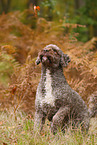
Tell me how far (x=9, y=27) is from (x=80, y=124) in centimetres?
522

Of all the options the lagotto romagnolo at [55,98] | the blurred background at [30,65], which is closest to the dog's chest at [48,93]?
the lagotto romagnolo at [55,98]

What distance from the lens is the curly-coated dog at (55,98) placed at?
334 cm

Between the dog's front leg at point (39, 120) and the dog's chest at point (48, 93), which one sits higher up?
the dog's chest at point (48, 93)

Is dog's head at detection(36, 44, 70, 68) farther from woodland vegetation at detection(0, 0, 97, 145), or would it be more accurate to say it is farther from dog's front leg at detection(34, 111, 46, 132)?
dog's front leg at detection(34, 111, 46, 132)

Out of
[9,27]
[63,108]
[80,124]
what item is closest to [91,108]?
[80,124]

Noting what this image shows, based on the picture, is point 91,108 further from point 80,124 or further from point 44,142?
point 44,142

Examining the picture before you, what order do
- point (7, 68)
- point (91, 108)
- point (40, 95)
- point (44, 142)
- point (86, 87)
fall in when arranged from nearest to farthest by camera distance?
point (44, 142) < point (40, 95) < point (91, 108) < point (86, 87) < point (7, 68)

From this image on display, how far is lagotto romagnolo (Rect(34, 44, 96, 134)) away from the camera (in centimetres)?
334

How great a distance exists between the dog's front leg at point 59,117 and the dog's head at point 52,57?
69 centimetres

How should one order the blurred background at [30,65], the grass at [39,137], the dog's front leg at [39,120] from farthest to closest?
the blurred background at [30,65] < the dog's front leg at [39,120] < the grass at [39,137]

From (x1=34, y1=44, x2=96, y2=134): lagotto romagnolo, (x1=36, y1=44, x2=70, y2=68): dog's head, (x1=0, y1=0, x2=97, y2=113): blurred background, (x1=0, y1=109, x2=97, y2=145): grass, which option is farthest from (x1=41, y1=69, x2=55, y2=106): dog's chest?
(x1=0, y1=0, x2=97, y2=113): blurred background

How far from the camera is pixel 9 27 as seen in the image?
304 inches

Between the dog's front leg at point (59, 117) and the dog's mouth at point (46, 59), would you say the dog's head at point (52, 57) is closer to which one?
the dog's mouth at point (46, 59)

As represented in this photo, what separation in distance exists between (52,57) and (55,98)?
64 centimetres
